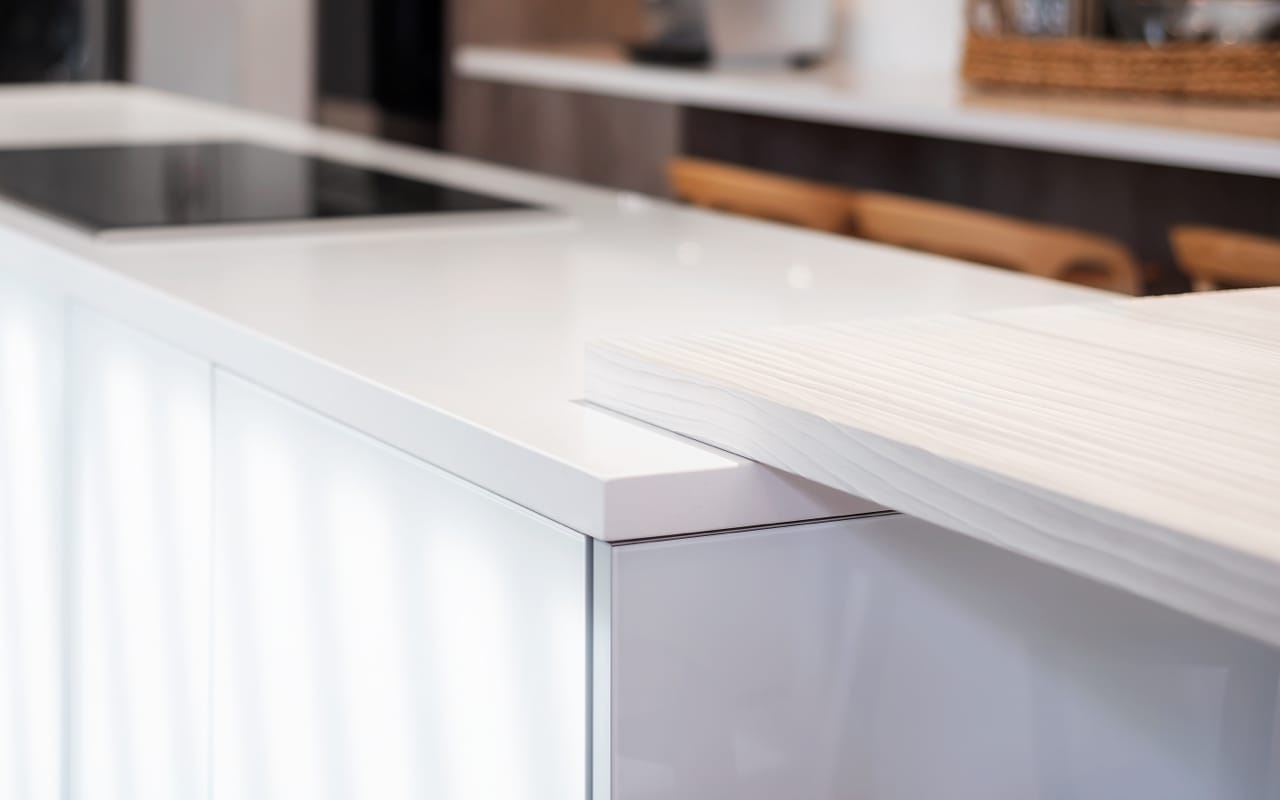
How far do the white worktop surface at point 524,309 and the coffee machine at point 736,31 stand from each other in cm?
184

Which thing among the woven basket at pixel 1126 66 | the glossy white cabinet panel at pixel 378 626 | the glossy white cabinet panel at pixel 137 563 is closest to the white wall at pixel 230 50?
the woven basket at pixel 1126 66

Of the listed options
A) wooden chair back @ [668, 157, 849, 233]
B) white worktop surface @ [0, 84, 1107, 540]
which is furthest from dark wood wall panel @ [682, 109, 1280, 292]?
white worktop surface @ [0, 84, 1107, 540]

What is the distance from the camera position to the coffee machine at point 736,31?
343cm

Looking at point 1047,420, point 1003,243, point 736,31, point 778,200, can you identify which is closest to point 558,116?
point 736,31

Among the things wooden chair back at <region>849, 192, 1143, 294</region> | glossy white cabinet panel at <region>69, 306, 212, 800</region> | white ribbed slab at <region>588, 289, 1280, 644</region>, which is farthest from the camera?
wooden chair back at <region>849, 192, 1143, 294</region>

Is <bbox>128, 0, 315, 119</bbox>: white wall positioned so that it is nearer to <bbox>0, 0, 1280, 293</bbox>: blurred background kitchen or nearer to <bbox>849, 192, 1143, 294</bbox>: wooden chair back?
<bbox>0, 0, 1280, 293</bbox>: blurred background kitchen

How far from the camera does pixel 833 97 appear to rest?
107 inches

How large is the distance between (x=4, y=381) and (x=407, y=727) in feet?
2.10

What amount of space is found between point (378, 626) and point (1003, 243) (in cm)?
141

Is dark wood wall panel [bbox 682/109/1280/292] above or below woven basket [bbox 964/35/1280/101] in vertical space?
below

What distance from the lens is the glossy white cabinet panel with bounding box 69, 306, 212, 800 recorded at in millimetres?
1018

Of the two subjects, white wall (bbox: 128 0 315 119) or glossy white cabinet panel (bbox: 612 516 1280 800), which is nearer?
glossy white cabinet panel (bbox: 612 516 1280 800)

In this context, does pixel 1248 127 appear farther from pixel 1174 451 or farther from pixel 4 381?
pixel 1174 451

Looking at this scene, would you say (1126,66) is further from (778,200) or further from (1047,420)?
(1047,420)
